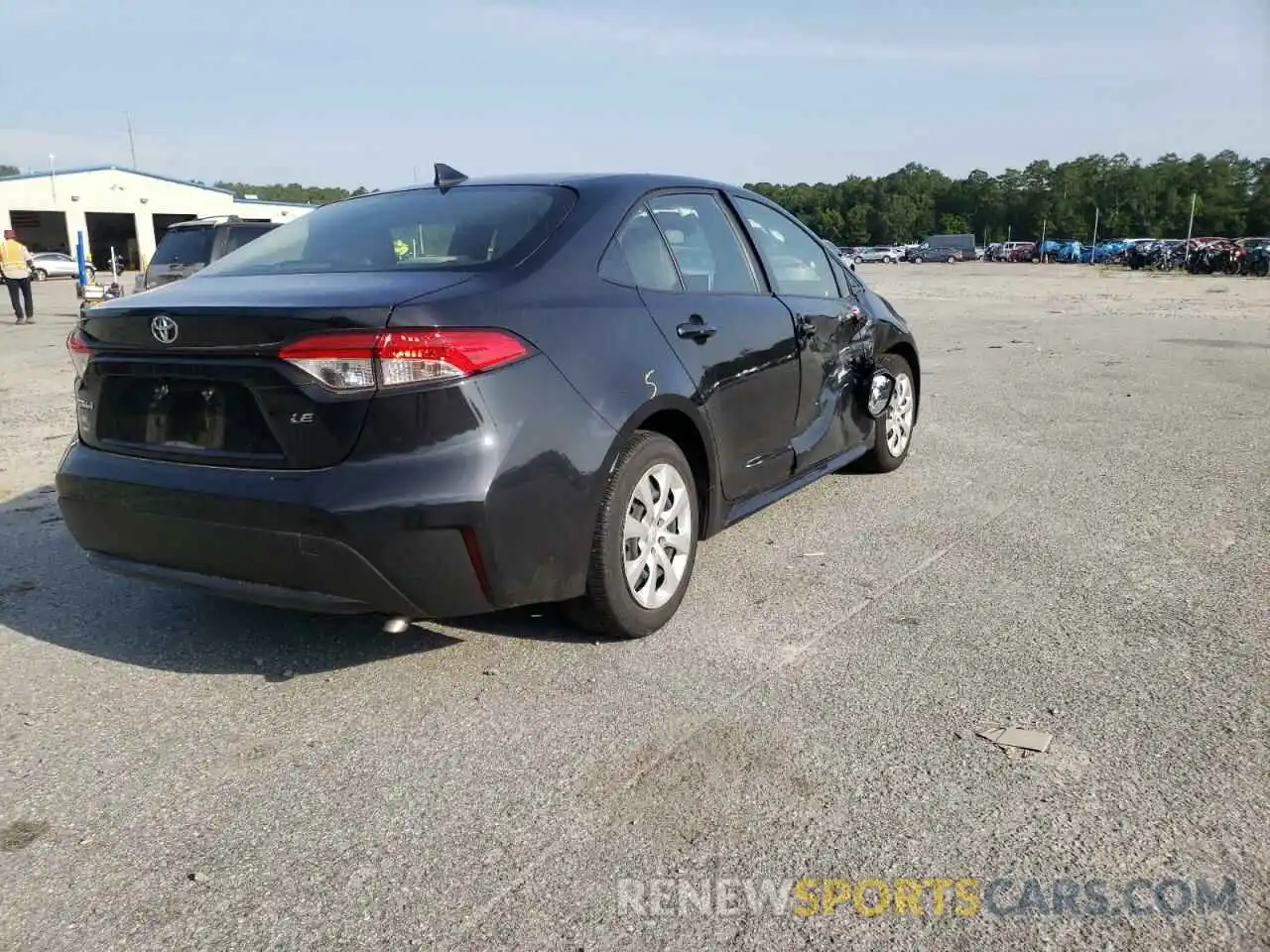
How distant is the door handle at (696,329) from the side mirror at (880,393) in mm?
1712

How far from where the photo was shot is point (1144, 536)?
4680 mm

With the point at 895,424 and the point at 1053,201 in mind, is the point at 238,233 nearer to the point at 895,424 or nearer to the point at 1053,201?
the point at 895,424

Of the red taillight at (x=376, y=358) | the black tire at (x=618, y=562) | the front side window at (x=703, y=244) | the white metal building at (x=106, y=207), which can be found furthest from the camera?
the white metal building at (x=106, y=207)

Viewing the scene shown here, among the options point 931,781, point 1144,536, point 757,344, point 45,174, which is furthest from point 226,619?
point 45,174

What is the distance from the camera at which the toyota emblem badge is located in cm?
300

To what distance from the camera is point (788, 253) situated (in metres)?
4.84

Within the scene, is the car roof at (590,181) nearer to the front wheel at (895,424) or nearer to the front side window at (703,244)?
the front side window at (703,244)

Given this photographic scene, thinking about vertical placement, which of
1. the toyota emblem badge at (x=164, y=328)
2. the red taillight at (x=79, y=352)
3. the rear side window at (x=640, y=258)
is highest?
the rear side window at (x=640, y=258)

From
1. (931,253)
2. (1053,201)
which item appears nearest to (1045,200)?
(1053,201)

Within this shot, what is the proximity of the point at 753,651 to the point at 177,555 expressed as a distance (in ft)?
6.15

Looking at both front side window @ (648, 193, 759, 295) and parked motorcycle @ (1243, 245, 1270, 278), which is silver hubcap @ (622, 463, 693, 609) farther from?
parked motorcycle @ (1243, 245, 1270, 278)

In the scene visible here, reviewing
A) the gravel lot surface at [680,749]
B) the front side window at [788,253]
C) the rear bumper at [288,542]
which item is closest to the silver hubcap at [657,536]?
the gravel lot surface at [680,749]

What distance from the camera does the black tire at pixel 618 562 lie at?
325 centimetres

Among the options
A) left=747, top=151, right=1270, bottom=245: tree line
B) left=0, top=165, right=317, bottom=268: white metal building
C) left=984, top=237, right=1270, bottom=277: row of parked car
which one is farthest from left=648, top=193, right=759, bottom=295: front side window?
left=747, top=151, right=1270, bottom=245: tree line
